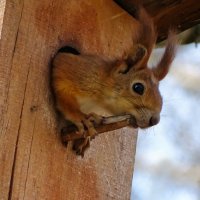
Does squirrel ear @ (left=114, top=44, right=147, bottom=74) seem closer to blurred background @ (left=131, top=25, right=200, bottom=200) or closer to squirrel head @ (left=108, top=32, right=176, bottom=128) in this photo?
squirrel head @ (left=108, top=32, right=176, bottom=128)

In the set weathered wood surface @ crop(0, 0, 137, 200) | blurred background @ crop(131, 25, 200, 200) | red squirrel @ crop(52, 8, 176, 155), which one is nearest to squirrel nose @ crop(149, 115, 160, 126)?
red squirrel @ crop(52, 8, 176, 155)

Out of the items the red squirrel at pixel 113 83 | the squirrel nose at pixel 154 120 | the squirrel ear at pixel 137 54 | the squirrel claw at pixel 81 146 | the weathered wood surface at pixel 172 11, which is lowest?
the squirrel claw at pixel 81 146

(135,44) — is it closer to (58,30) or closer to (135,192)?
(58,30)

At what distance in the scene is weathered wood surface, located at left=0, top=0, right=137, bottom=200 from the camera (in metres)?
2.23

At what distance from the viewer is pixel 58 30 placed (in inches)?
97.0

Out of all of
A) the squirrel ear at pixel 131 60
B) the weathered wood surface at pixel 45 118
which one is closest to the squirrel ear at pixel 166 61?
the squirrel ear at pixel 131 60

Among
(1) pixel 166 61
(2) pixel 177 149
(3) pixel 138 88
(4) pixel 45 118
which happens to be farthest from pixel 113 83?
(2) pixel 177 149

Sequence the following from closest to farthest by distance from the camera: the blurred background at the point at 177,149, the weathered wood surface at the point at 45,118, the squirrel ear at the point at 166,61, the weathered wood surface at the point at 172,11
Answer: the weathered wood surface at the point at 45,118 < the squirrel ear at the point at 166,61 < the weathered wood surface at the point at 172,11 < the blurred background at the point at 177,149

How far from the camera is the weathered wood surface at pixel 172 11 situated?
2721mm

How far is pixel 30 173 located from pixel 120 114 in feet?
1.19

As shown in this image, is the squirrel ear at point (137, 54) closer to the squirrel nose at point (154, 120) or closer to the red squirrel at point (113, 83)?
the red squirrel at point (113, 83)

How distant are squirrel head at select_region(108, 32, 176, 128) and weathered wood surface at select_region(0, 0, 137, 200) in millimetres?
147

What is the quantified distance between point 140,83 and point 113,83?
0.09 meters

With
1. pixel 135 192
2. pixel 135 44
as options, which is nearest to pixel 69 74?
pixel 135 44
